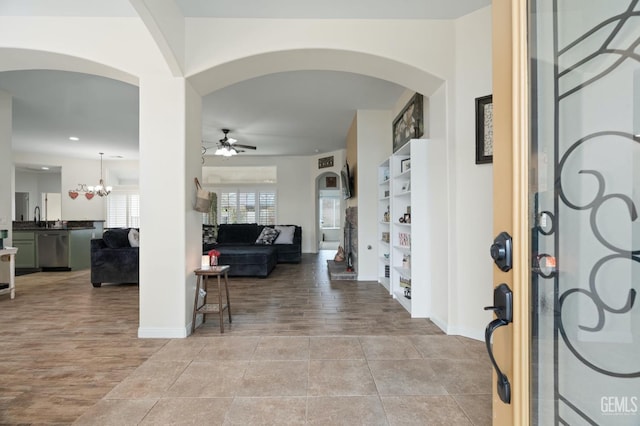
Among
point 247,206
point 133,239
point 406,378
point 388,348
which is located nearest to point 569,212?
point 406,378

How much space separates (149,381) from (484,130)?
3299mm

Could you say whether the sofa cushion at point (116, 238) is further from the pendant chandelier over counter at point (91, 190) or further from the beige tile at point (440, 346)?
the beige tile at point (440, 346)

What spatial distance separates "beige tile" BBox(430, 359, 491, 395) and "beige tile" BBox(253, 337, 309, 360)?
102 centimetres

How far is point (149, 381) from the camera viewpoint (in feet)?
7.15

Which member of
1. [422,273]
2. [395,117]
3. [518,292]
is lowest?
[422,273]

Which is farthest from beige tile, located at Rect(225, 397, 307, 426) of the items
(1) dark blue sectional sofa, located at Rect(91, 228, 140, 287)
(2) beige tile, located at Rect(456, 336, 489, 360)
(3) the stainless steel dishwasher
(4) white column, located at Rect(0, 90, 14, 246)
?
(3) the stainless steel dishwasher

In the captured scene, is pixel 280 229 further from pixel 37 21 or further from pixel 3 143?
pixel 37 21

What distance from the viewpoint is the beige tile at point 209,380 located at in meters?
2.03

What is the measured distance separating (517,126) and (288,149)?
318 inches

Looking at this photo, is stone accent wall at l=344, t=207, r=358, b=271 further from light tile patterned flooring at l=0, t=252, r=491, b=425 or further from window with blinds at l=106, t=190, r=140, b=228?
window with blinds at l=106, t=190, r=140, b=228

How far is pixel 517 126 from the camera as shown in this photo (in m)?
0.86

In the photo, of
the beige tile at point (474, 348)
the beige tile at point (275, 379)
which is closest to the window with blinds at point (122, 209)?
the beige tile at point (275, 379)

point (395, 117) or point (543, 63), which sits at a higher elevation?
point (395, 117)

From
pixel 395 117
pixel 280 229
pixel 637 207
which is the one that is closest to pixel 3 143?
pixel 280 229
